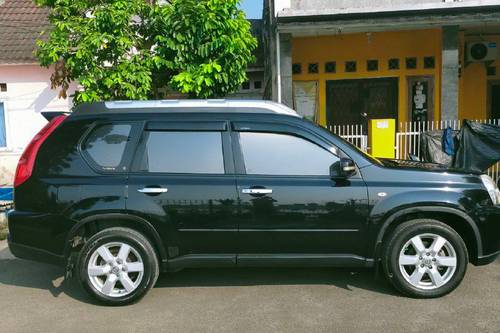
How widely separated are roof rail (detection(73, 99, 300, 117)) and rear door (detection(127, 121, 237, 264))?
0.17 meters

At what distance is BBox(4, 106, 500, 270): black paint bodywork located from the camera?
177 inches

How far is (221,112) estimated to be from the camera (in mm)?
4734

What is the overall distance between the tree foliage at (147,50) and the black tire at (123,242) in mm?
3526

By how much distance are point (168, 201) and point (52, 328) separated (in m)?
1.44

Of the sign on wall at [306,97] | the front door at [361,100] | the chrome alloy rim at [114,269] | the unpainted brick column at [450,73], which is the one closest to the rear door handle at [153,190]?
the chrome alloy rim at [114,269]

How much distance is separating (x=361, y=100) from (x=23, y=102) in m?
8.96

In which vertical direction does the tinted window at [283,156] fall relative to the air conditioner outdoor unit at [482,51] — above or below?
below

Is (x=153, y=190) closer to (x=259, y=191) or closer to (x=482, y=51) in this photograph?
(x=259, y=191)

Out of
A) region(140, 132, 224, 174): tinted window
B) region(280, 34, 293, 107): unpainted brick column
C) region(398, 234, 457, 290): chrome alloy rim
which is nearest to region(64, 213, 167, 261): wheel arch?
region(140, 132, 224, 174): tinted window

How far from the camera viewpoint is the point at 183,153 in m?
4.65

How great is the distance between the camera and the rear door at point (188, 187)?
4.52 meters

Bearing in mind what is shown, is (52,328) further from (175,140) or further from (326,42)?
(326,42)

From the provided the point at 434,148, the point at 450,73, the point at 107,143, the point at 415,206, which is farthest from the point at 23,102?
the point at 415,206

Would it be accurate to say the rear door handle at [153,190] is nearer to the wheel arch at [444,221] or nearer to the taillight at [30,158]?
the taillight at [30,158]
